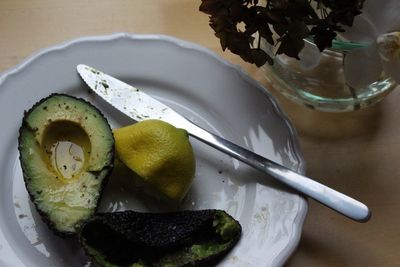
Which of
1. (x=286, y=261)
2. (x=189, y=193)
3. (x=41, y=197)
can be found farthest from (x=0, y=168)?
(x=286, y=261)

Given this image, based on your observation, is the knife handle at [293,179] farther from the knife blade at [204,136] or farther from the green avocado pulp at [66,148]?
the green avocado pulp at [66,148]

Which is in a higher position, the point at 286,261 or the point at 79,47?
the point at 79,47

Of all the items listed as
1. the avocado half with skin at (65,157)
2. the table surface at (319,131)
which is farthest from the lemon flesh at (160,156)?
the table surface at (319,131)

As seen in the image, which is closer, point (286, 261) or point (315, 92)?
point (286, 261)

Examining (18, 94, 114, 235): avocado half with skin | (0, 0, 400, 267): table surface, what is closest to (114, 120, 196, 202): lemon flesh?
(18, 94, 114, 235): avocado half with skin

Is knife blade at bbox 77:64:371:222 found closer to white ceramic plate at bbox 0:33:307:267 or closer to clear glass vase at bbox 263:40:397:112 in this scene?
white ceramic plate at bbox 0:33:307:267

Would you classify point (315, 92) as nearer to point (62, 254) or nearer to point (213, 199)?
point (213, 199)
